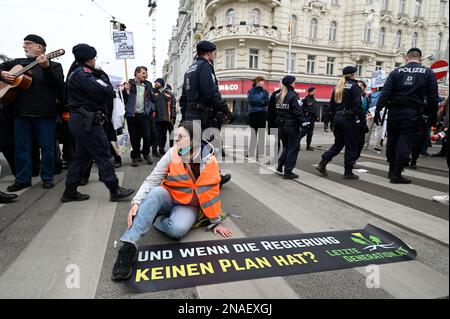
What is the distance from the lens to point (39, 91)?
4.47m

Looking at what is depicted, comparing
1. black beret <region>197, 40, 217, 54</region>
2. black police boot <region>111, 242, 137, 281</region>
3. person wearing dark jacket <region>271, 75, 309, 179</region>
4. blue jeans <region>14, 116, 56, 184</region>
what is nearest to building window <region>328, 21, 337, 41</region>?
person wearing dark jacket <region>271, 75, 309, 179</region>

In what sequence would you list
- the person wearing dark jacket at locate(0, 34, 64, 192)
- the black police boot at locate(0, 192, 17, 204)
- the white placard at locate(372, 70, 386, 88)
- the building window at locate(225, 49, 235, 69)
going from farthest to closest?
the building window at locate(225, 49, 235, 69) → the white placard at locate(372, 70, 386, 88) → the person wearing dark jacket at locate(0, 34, 64, 192) → the black police boot at locate(0, 192, 17, 204)

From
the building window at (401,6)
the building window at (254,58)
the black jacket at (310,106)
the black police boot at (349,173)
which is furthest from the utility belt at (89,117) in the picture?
the building window at (401,6)

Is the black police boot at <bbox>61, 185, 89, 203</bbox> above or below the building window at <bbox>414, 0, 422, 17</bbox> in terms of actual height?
below

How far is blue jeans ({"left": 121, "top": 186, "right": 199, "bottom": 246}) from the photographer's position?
8.16 ft

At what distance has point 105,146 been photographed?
4023 mm

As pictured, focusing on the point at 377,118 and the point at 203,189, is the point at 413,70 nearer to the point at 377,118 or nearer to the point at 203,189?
the point at 377,118

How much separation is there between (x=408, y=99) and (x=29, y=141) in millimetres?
5934

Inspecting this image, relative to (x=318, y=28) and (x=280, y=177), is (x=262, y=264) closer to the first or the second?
A: (x=280, y=177)

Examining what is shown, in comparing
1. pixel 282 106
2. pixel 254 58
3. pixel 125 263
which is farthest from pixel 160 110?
pixel 254 58

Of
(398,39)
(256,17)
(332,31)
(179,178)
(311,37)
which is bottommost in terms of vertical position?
(179,178)

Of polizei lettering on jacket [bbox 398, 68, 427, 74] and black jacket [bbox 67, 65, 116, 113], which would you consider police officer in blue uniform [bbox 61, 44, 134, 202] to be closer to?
black jacket [bbox 67, 65, 116, 113]

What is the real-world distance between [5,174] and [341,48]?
30.8m

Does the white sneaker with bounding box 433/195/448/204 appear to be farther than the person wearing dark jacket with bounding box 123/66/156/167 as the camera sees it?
No
